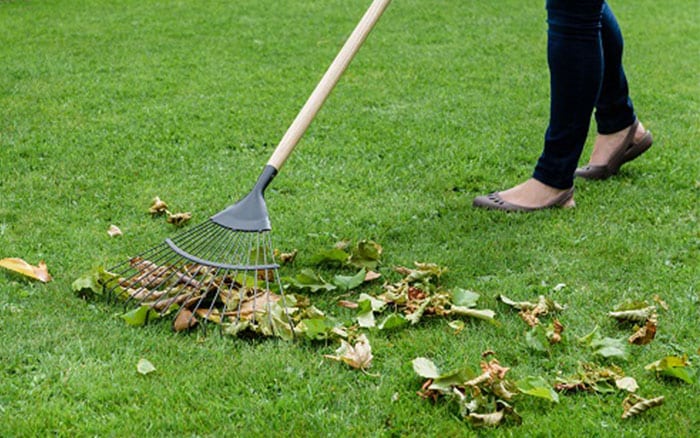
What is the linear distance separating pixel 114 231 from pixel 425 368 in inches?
60.0

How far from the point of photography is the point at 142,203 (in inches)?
145

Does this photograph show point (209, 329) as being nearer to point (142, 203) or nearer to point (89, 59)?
point (142, 203)

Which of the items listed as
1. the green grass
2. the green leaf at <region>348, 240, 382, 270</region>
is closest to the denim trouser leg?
the green grass

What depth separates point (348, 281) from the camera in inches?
115

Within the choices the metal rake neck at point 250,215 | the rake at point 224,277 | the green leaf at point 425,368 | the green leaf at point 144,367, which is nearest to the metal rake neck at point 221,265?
the rake at point 224,277

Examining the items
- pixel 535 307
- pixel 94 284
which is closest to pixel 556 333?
pixel 535 307

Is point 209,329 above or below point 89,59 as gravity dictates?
above

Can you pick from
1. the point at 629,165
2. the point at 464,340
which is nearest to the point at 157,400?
the point at 464,340

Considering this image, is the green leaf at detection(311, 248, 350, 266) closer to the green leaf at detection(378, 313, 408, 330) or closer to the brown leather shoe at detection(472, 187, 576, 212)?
the green leaf at detection(378, 313, 408, 330)

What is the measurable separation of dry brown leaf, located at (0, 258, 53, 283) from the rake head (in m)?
0.25

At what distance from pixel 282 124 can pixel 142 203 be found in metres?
1.26

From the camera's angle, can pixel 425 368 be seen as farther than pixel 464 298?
No

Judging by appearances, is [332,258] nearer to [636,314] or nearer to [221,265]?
[221,265]

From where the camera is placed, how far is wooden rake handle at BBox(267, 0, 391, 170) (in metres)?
2.95
